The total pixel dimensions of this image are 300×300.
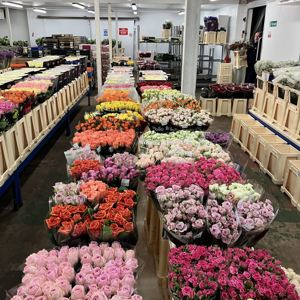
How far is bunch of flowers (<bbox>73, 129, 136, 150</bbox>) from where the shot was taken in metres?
3.57

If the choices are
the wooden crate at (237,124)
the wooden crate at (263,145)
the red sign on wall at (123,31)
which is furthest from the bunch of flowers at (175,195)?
the red sign on wall at (123,31)

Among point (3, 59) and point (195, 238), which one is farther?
point (3, 59)

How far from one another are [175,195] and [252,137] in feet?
14.5

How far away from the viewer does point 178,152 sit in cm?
331

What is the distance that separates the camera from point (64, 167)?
6000mm

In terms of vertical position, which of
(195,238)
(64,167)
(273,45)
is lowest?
(64,167)

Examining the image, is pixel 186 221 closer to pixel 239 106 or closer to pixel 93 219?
pixel 93 219

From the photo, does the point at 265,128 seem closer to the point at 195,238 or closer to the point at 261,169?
the point at 261,169

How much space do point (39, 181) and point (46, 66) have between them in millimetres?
4649

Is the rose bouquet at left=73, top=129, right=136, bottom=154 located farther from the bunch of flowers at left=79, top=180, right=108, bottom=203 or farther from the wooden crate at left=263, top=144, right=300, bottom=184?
the wooden crate at left=263, top=144, right=300, bottom=184

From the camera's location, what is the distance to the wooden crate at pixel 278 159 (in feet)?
17.1

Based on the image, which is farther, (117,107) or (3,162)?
(117,107)

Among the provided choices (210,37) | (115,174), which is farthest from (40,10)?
(115,174)

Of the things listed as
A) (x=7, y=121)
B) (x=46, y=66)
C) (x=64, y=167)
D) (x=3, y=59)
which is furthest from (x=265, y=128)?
(x=3, y=59)
